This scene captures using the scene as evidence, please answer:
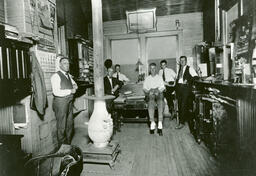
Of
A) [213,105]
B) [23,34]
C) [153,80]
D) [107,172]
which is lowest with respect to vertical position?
[107,172]

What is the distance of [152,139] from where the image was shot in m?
4.67

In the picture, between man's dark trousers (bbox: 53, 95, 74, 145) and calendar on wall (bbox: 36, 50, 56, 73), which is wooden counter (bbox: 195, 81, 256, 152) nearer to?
man's dark trousers (bbox: 53, 95, 74, 145)

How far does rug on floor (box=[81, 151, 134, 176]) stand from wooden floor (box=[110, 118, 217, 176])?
0.10m

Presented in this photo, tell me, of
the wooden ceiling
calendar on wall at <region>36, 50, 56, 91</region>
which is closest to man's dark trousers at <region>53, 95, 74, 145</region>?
calendar on wall at <region>36, 50, 56, 91</region>

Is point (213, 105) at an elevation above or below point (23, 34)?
below

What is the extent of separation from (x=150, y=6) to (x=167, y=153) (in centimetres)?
552

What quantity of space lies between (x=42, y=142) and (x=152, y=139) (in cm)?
222

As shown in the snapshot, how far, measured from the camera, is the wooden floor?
3083mm

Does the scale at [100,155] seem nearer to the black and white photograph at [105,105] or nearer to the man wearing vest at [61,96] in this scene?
the black and white photograph at [105,105]

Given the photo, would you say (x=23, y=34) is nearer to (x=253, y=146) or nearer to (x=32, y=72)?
(x=32, y=72)

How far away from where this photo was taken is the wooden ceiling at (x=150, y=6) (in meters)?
7.30

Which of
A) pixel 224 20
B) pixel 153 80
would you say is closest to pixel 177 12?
pixel 224 20

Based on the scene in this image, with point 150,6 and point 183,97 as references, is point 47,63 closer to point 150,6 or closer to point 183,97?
point 183,97

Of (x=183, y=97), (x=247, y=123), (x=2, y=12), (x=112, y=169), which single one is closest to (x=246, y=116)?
(x=247, y=123)
